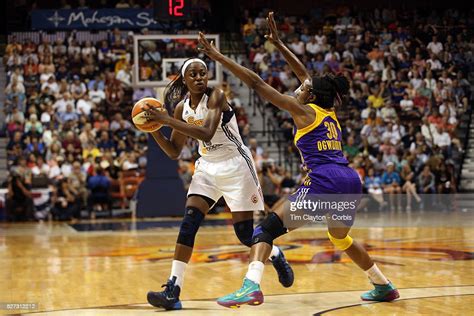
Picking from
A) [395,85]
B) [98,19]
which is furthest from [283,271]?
[98,19]

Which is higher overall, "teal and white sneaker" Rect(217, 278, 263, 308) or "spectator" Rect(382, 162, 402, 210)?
"teal and white sneaker" Rect(217, 278, 263, 308)

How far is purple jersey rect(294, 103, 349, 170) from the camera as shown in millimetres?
5832

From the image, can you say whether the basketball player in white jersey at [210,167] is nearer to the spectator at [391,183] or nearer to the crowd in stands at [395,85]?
the crowd in stands at [395,85]

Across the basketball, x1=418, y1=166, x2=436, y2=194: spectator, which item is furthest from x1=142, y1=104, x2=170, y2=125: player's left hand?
x1=418, y1=166, x2=436, y2=194: spectator

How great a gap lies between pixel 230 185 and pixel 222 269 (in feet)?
7.00

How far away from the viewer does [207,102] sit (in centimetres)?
619

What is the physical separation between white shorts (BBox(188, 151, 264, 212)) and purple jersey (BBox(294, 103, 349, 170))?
58 cm

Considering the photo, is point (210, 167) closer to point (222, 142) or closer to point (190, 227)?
point (222, 142)

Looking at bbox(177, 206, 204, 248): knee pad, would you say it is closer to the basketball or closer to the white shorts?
the white shorts

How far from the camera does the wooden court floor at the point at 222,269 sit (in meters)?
5.96

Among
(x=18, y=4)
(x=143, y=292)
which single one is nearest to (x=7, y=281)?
(x=143, y=292)

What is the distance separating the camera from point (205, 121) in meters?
5.96

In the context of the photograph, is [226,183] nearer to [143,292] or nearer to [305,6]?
[143,292]

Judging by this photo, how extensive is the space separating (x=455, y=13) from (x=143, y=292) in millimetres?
9941
